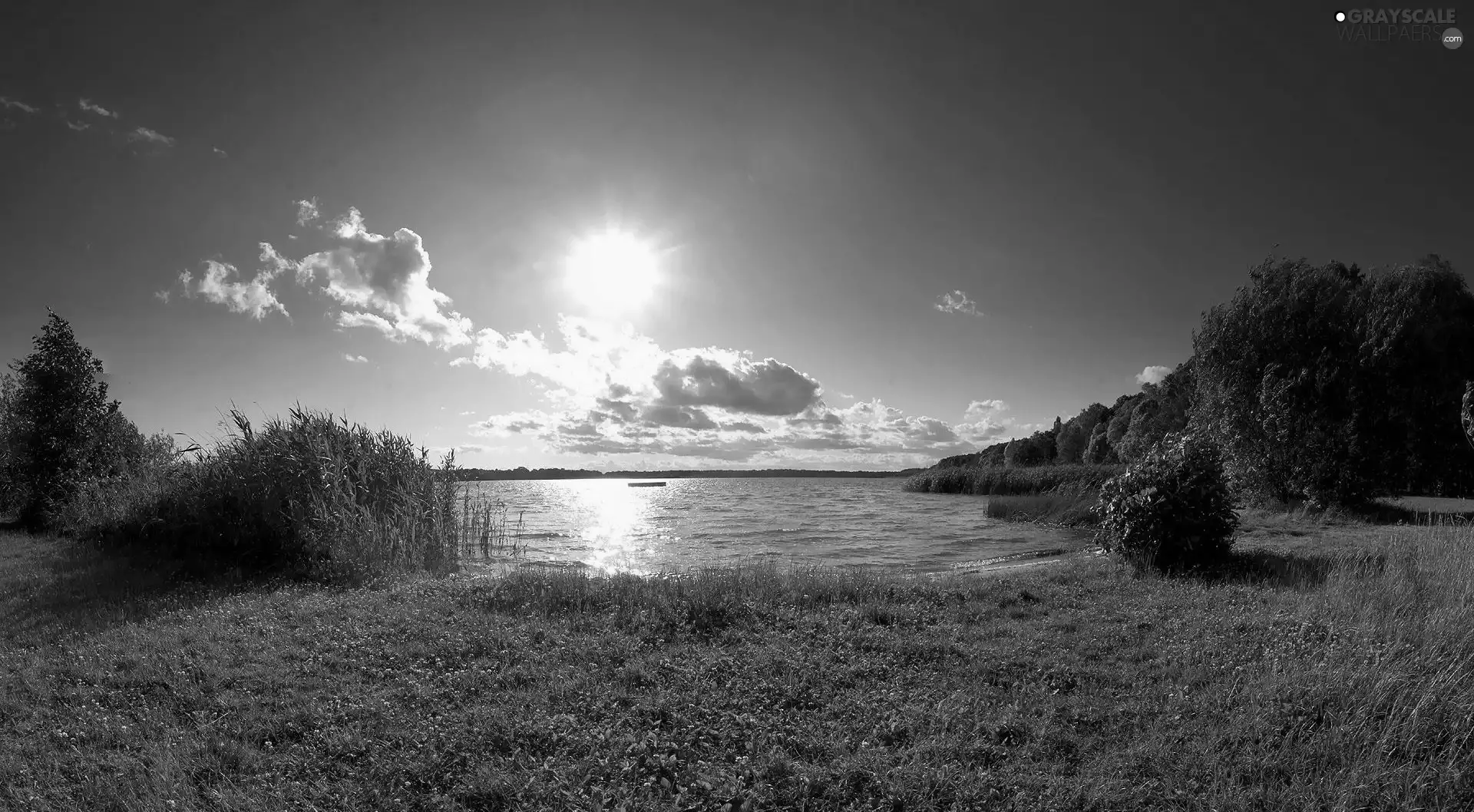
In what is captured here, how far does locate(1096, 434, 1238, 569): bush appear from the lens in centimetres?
1261

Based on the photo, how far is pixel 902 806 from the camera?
4879mm

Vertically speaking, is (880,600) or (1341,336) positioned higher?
(1341,336)

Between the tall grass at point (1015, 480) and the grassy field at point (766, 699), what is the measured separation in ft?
75.9

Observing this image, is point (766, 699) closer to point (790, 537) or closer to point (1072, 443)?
point (790, 537)

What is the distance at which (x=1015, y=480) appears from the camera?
49031 millimetres

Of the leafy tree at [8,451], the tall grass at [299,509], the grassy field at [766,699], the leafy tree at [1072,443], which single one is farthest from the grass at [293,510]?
the leafy tree at [1072,443]

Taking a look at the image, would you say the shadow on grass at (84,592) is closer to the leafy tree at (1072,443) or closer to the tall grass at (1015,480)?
the tall grass at (1015,480)

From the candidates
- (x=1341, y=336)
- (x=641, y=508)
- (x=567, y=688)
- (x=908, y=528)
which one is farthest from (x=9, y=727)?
(x=641, y=508)

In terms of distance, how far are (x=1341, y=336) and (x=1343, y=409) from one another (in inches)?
94.0

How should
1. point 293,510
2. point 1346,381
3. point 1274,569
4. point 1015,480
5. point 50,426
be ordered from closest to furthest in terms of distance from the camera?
point 1274,569 → point 293,510 → point 1346,381 → point 50,426 → point 1015,480

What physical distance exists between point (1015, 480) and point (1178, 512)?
38.5 m

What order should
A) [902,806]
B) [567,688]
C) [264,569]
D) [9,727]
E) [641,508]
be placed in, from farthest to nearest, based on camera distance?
[641,508] → [264,569] → [567,688] → [9,727] → [902,806]

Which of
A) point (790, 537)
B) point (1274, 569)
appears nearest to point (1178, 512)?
point (1274, 569)

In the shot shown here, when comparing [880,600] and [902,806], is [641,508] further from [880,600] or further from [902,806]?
[902,806]
